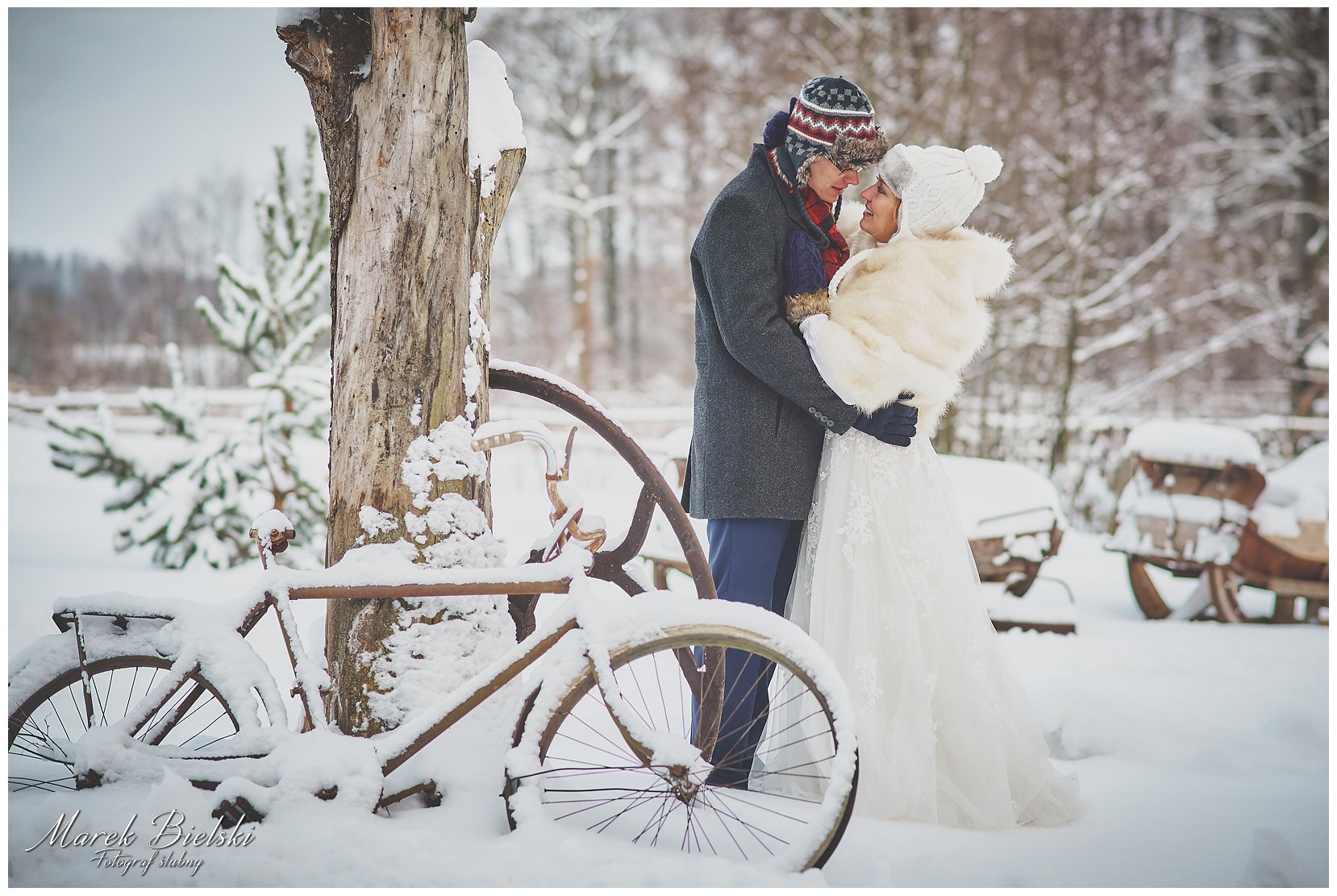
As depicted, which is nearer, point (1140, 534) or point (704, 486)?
point (704, 486)

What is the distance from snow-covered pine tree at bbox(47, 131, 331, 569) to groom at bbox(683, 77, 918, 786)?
14.7 feet

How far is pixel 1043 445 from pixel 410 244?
942 cm

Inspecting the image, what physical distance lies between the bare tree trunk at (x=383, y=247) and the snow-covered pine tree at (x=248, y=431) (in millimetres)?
4043

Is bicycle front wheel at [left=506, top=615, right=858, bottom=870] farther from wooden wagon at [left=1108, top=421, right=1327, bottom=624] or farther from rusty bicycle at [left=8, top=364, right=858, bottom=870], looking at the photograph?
wooden wagon at [left=1108, top=421, right=1327, bottom=624]

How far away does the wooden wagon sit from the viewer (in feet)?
16.7

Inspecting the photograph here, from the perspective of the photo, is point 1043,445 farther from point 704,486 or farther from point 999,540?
point 704,486

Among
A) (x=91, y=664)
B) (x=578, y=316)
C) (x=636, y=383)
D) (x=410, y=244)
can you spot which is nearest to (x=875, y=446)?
(x=410, y=244)

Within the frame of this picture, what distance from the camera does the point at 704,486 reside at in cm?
253

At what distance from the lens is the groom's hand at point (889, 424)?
2.40 meters

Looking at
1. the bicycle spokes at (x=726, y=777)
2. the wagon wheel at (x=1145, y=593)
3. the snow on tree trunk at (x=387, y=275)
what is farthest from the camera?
the wagon wheel at (x=1145, y=593)

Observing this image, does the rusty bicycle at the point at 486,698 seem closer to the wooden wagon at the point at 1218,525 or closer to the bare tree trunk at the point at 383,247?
the bare tree trunk at the point at 383,247

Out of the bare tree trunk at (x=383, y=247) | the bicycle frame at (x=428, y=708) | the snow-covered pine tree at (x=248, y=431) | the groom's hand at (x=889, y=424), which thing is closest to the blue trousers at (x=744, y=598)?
the groom's hand at (x=889, y=424)

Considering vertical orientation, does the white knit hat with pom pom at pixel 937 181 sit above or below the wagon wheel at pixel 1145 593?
above

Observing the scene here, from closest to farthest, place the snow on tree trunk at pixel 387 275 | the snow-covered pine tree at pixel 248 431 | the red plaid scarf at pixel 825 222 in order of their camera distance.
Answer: the snow on tree trunk at pixel 387 275
the red plaid scarf at pixel 825 222
the snow-covered pine tree at pixel 248 431
